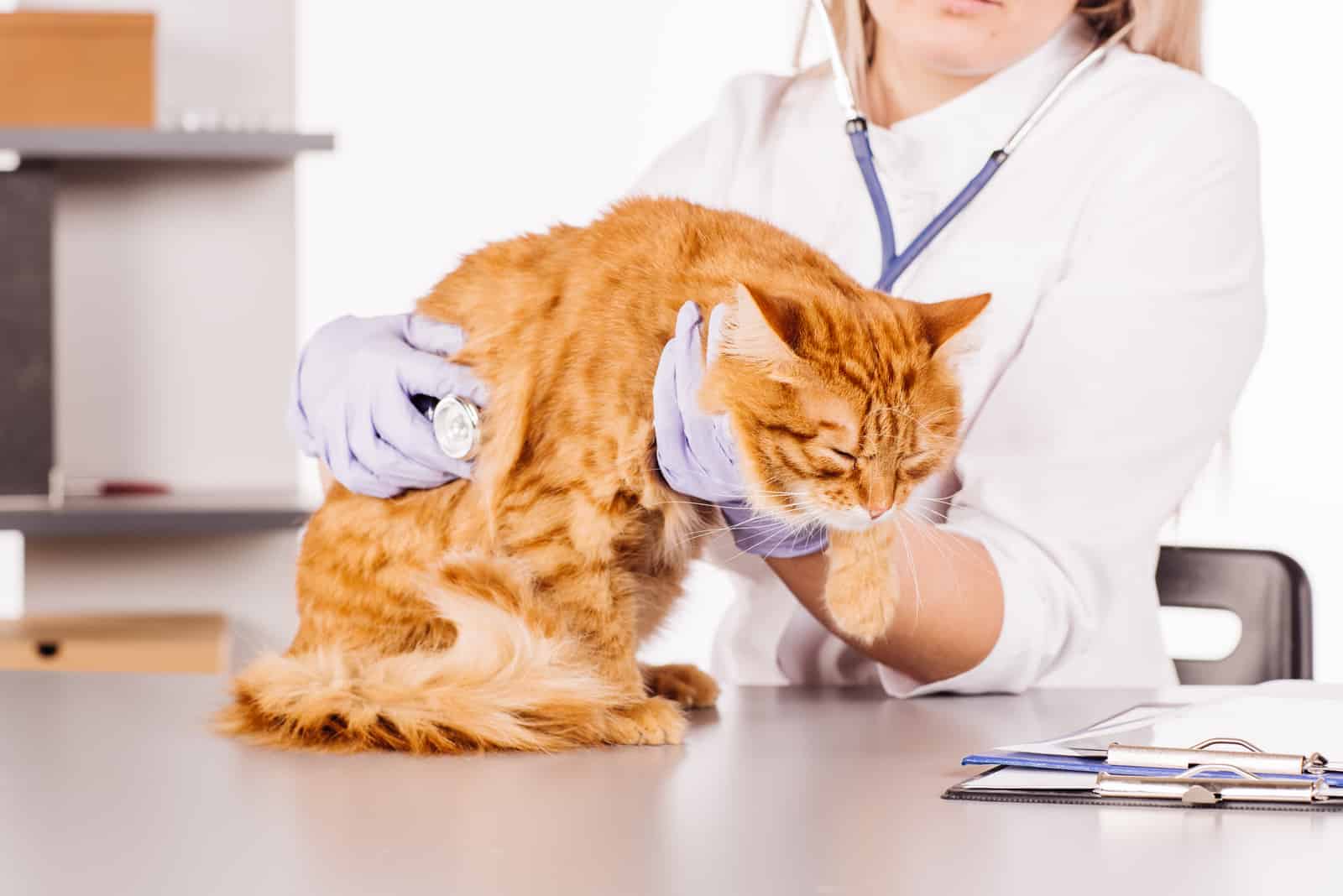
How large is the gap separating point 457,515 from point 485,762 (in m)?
0.29

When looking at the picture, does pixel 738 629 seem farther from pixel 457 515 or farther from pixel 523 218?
pixel 523 218

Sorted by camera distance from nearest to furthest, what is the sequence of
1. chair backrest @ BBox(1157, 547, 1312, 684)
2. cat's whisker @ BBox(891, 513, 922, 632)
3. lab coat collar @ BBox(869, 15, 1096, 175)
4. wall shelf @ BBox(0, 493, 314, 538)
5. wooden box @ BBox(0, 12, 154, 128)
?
cat's whisker @ BBox(891, 513, 922, 632) → chair backrest @ BBox(1157, 547, 1312, 684) → lab coat collar @ BBox(869, 15, 1096, 175) → wall shelf @ BBox(0, 493, 314, 538) → wooden box @ BBox(0, 12, 154, 128)

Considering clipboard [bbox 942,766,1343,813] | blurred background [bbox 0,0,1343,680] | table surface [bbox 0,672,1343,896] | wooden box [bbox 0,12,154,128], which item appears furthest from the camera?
blurred background [bbox 0,0,1343,680]

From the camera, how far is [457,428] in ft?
4.14

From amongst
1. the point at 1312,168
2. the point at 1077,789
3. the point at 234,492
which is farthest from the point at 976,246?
the point at 1312,168

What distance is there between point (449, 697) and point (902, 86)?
116cm

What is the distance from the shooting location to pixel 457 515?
128 centimetres

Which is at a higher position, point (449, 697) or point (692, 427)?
point (692, 427)

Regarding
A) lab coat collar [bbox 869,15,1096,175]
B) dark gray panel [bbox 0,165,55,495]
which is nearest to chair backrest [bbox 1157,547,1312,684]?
lab coat collar [bbox 869,15,1096,175]

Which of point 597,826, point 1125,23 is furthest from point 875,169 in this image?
point 597,826

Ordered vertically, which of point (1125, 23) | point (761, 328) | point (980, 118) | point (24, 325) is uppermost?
point (1125, 23)

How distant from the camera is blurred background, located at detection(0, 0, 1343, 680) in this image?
3219 millimetres

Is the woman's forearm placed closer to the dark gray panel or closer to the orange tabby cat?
the orange tabby cat

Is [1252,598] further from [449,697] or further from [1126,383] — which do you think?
[449,697]
